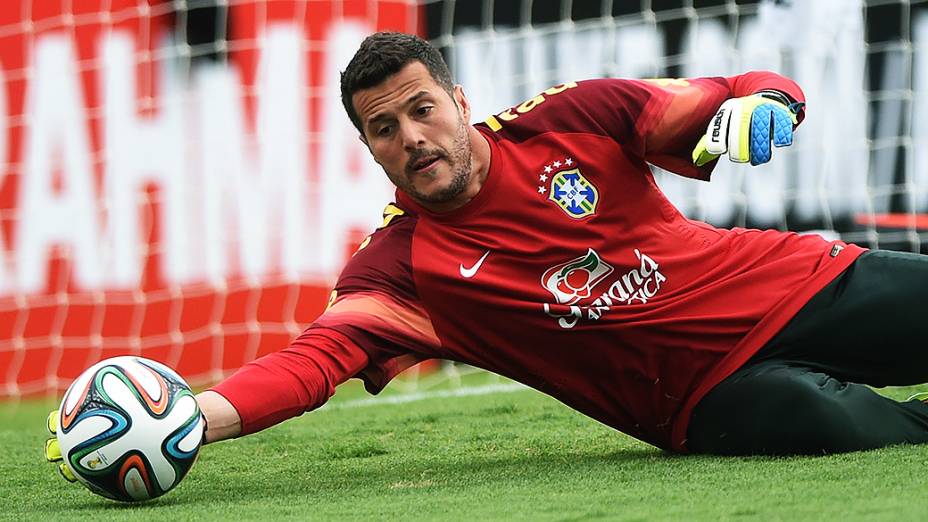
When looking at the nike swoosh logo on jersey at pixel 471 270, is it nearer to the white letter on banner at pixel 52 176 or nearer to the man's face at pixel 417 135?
the man's face at pixel 417 135

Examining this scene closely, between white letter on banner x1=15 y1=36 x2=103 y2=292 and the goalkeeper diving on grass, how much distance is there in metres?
4.71

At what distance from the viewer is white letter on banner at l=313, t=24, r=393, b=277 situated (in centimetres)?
796

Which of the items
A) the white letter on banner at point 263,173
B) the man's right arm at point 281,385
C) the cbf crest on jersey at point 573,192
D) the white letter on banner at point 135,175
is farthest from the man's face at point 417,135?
the white letter on banner at point 135,175

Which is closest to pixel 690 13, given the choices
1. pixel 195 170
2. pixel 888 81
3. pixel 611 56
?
pixel 611 56

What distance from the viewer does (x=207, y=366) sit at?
8047 mm

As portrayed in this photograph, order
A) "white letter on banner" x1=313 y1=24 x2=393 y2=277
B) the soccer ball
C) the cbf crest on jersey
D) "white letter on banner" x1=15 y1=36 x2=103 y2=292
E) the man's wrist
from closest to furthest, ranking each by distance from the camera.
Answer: the soccer ball, the man's wrist, the cbf crest on jersey, "white letter on banner" x1=313 y1=24 x2=393 y2=277, "white letter on banner" x1=15 y1=36 x2=103 y2=292

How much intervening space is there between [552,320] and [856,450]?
0.82 meters

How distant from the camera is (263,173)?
8.00 meters

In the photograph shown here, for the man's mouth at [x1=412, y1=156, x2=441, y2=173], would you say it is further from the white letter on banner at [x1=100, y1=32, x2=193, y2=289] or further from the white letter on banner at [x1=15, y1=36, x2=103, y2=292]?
the white letter on banner at [x1=15, y1=36, x2=103, y2=292]

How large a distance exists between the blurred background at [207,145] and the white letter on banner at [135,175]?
0.01 metres

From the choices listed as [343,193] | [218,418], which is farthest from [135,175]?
[218,418]

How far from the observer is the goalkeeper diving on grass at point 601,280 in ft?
11.8

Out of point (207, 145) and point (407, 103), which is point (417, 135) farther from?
point (207, 145)

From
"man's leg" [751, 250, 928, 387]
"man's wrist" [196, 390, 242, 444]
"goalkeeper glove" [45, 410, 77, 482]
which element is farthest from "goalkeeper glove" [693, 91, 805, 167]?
"goalkeeper glove" [45, 410, 77, 482]
